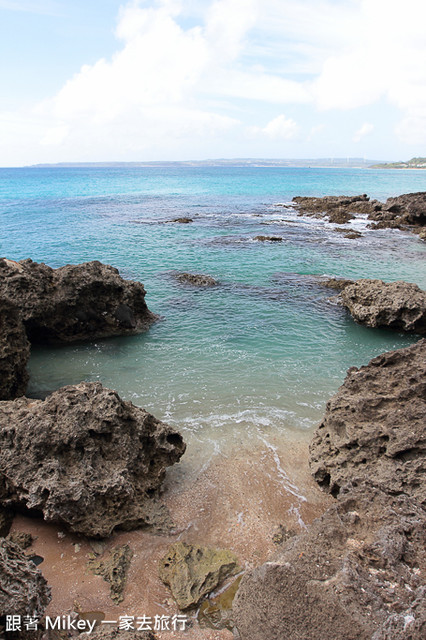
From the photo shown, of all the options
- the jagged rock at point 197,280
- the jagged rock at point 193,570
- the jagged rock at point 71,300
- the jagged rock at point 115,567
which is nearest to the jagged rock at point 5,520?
the jagged rock at point 115,567

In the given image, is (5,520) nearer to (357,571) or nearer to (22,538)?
(22,538)

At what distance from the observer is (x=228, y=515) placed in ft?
27.6

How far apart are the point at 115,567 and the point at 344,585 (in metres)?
4.08

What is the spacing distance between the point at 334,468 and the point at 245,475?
6.87ft

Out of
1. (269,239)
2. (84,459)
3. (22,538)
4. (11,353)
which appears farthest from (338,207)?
(22,538)

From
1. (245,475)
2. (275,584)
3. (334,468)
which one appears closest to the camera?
(275,584)

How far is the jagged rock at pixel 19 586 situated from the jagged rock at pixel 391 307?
51.9 feet

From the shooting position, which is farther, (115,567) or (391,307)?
(391,307)

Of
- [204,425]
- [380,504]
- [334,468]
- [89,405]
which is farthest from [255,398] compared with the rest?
[380,504]

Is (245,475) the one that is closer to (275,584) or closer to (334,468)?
(334,468)

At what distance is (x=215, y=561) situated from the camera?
7.19 m

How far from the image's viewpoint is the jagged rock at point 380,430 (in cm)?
762

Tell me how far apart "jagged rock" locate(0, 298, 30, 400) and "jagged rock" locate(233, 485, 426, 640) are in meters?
9.10

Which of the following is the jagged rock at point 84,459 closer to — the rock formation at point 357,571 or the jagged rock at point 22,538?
the jagged rock at point 22,538
